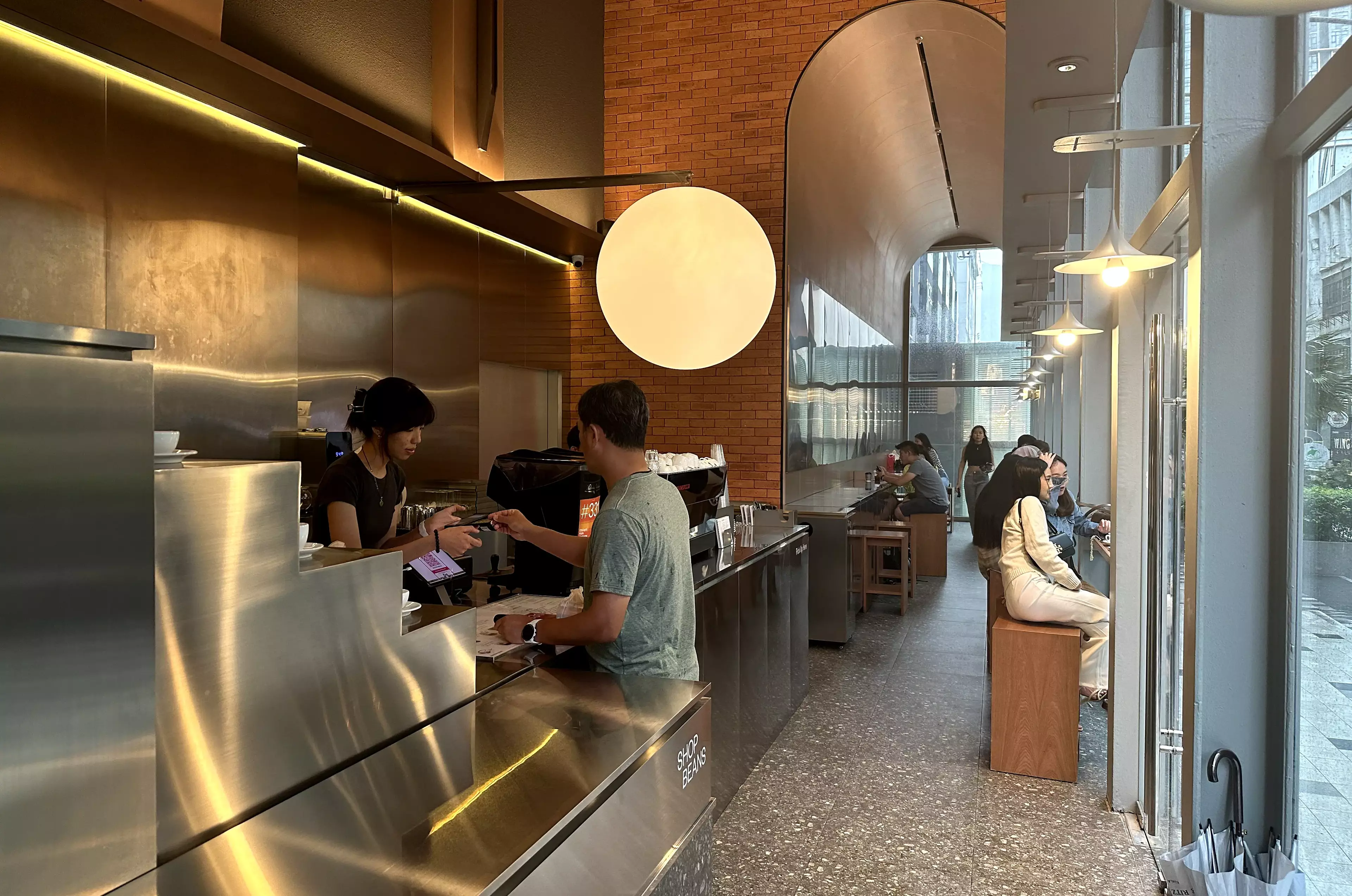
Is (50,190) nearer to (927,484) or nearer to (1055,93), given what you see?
(1055,93)

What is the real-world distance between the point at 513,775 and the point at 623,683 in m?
0.71

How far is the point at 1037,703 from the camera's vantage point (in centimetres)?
439

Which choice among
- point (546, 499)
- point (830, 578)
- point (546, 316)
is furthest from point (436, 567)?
point (830, 578)

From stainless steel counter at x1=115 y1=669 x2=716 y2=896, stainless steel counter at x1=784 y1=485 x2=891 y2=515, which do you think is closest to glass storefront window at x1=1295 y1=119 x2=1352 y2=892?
stainless steel counter at x1=115 y1=669 x2=716 y2=896

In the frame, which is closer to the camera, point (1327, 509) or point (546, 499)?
point (1327, 509)

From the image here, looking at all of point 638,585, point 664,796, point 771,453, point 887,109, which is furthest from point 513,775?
point 887,109

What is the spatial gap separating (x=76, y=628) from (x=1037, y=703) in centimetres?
423

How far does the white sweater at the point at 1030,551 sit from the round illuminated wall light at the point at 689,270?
2123mm

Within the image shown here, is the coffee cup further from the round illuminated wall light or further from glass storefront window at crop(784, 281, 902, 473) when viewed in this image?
glass storefront window at crop(784, 281, 902, 473)

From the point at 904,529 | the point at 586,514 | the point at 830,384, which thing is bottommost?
the point at 904,529

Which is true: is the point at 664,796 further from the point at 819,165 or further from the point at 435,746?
the point at 819,165

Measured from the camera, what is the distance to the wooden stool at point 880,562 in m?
8.00

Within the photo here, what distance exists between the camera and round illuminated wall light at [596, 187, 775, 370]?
380 cm

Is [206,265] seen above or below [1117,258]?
above
